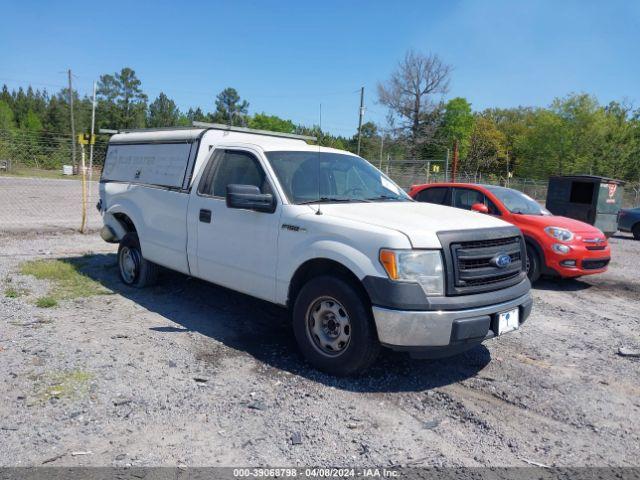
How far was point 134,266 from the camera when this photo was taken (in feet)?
22.5

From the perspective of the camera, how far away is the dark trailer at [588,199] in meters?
13.6

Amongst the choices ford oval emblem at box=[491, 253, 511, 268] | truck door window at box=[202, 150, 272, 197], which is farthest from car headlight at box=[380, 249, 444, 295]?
truck door window at box=[202, 150, 272, 197]

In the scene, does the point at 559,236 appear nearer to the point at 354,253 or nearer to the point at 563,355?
the point at 563,355

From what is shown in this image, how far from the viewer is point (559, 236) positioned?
312 inches

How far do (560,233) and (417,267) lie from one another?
5.16 metres

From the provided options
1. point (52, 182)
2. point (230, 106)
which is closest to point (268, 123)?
point (230, 106)

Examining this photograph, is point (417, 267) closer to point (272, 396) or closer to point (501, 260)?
point (501, 260)

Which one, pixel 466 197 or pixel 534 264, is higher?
pixel 466 197

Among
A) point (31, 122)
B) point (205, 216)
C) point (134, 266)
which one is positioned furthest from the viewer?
point (31, 122)

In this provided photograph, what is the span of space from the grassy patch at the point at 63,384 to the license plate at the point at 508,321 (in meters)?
3.22

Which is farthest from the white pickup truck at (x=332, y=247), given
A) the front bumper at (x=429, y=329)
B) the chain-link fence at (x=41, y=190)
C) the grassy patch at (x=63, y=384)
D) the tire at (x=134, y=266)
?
the chain-link fence at (x=41, y=190)

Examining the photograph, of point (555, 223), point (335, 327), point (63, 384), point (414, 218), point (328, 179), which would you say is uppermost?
point (328, 179)

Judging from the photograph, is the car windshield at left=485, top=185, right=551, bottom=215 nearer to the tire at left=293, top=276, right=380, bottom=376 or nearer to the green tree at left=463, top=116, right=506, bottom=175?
the tire at left=293, top=276, right=380, bottom=376

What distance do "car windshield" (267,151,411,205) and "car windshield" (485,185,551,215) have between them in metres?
3.96
